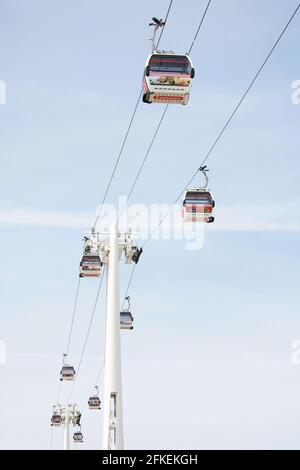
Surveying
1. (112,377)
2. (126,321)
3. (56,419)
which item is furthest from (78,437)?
(112,377)

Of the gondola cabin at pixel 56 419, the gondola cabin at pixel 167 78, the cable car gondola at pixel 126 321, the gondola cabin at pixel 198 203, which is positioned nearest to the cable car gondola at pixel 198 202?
the gondola cabin at pixel 198 203

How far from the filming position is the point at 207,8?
1977cm

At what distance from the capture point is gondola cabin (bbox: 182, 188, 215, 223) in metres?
29.2

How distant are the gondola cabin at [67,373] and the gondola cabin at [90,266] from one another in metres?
25.8

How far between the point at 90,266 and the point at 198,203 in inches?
342

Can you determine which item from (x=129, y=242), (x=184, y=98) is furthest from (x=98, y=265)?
(x=184, y=98)

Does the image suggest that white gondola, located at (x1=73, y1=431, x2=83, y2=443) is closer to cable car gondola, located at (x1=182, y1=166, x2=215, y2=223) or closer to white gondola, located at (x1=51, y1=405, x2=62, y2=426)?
white gondola, located at (x1=51, y1=405, x2=62, y2=426)

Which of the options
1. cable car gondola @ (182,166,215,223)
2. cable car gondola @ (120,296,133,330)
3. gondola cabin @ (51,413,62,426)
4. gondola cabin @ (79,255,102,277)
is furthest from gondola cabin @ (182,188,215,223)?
gondola cabin @ (51,413,62,426)

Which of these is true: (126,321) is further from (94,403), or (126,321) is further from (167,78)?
(94,403)

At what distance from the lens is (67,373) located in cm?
6194

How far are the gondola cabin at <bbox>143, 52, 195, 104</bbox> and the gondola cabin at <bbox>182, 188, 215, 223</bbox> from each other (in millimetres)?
Result: 5508
